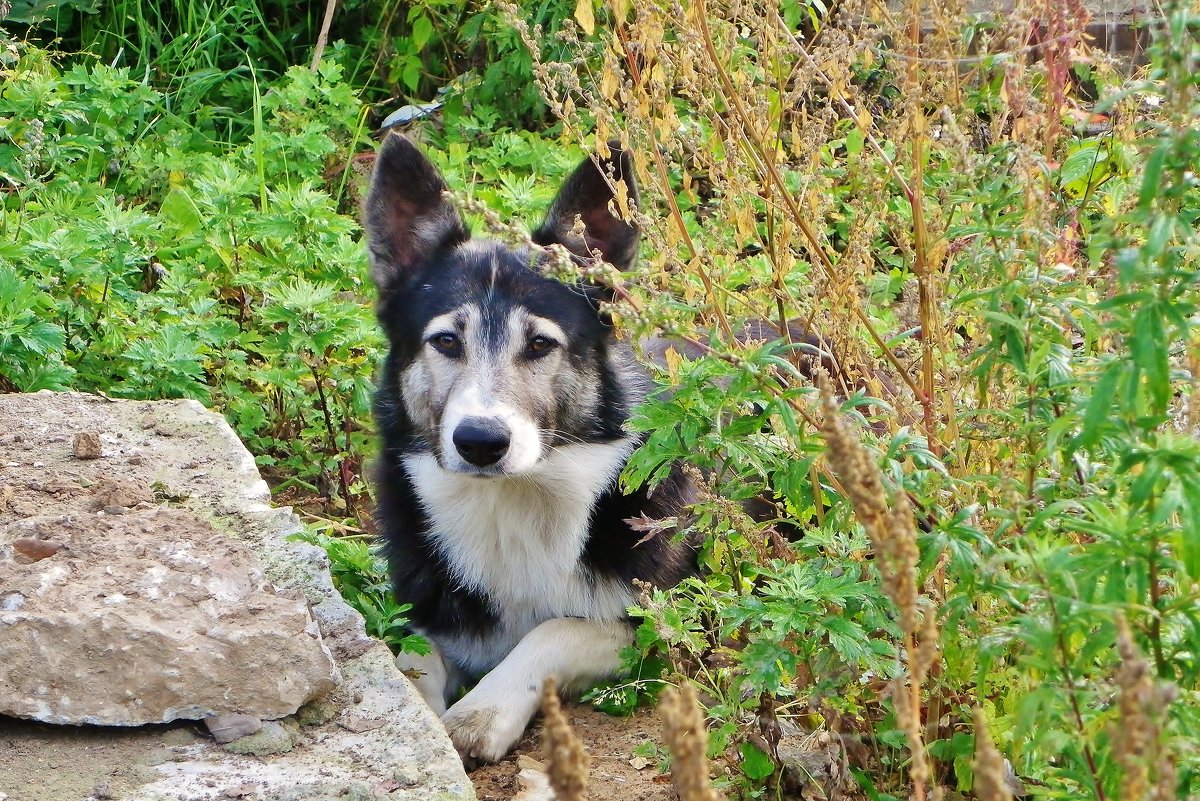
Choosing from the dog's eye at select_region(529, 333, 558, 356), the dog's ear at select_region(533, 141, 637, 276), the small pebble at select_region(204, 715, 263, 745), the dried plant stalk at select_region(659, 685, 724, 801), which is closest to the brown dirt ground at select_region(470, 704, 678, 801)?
the small pebble at select_region(204, 715, 263, 745)

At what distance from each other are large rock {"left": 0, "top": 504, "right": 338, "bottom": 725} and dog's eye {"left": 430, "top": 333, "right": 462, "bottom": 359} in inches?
41.3

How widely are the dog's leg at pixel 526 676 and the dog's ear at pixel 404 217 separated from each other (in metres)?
1.31

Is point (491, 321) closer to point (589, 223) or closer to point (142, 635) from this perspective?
point (589, 223)

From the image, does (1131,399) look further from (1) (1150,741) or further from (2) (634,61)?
(2) (634,61)

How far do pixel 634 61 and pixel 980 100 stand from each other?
789mm

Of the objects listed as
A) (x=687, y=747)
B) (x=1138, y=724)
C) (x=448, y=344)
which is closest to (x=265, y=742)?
(x=448, y=344)

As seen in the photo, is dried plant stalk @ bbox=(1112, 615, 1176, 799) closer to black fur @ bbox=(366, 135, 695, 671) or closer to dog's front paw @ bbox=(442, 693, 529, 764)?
dog's front paw @ bbox=(442, 693, 529, 764)

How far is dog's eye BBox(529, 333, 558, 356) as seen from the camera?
161 inches

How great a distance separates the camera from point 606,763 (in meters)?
3.45

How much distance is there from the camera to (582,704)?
3.91 metres

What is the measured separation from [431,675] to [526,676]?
1.18 ft

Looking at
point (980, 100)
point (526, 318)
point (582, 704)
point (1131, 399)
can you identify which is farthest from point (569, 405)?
point (1131, 399)

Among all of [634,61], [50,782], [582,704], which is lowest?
[582,704]

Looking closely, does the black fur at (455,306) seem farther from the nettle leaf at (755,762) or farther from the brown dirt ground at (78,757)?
the brown dirt ground at (78,757)
